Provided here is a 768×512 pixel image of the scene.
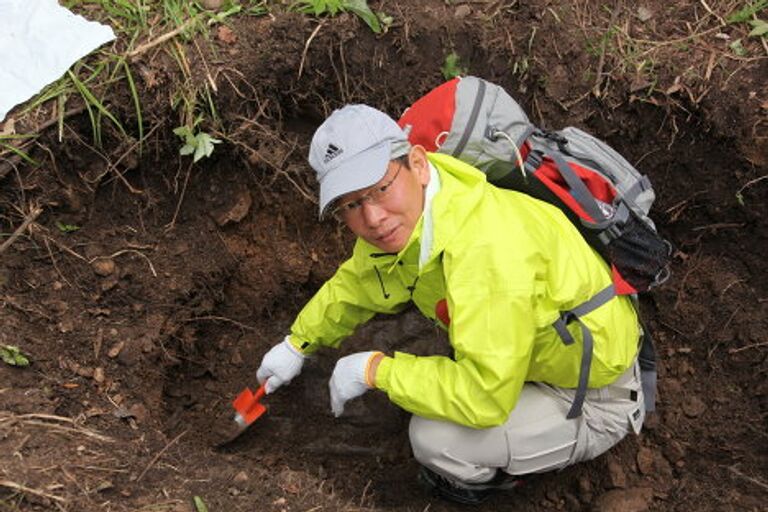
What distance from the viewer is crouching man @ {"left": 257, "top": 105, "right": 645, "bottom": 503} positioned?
223 cm

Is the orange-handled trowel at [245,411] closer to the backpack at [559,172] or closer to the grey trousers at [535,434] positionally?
the grey trousers at [535,434]

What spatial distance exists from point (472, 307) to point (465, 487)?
110 centimetres

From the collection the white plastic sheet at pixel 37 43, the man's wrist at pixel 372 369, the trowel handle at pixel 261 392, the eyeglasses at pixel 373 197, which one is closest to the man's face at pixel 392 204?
the eyeglasses at pixel 373 197

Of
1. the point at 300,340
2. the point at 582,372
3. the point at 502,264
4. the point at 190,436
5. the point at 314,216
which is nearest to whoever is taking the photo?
the point at 502,264

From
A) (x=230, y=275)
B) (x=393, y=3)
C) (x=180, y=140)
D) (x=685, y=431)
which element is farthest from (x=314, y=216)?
(x=685, y=431)

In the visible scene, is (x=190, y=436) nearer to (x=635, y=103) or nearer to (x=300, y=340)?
(x=300, y=340)

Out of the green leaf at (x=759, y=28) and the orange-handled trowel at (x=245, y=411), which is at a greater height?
the green leaf at (x=759, y=28)

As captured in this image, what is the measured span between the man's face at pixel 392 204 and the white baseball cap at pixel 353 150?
0.03 m

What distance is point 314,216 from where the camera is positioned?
370cm

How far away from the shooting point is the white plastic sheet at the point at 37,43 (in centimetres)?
319

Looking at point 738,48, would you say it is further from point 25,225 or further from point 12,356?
point 12,356

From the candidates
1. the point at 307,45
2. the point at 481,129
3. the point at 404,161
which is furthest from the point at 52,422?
the point at 307,45

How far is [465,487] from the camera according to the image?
3.01 metres

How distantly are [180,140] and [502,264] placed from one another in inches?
69.5
